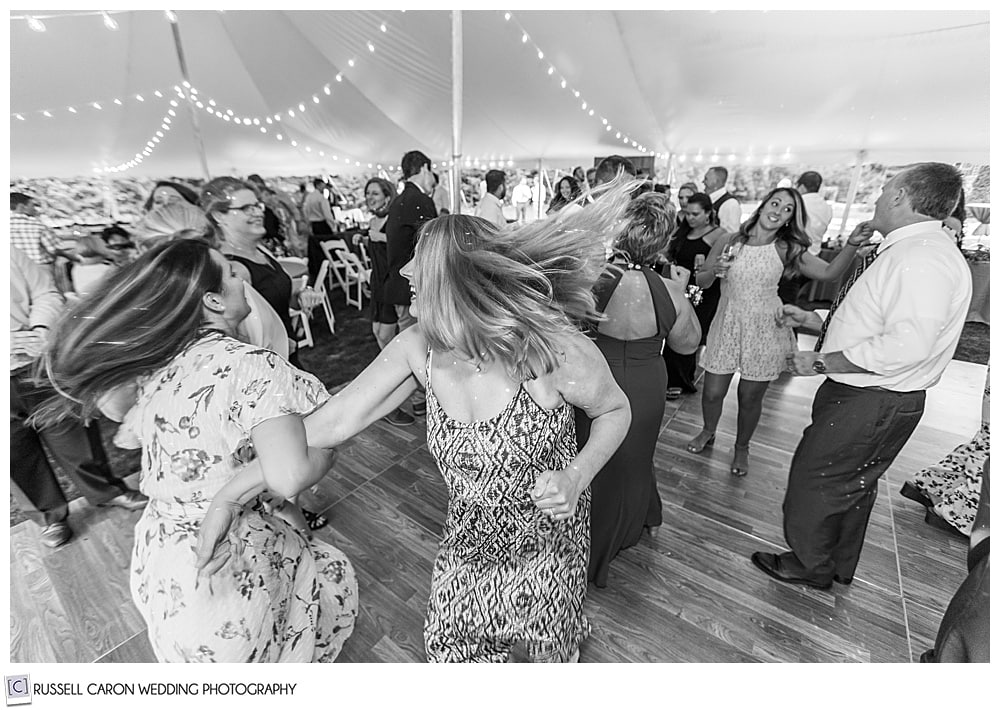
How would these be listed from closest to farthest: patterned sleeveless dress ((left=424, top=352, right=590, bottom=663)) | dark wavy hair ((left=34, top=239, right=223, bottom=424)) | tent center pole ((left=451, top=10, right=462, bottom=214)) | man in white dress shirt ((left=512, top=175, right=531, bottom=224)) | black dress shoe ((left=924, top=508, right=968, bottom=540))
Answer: dark wavy hair ((left=34, top=239, right=223, bottom=424)) < patterned sleeveless dress ((left=424, top=352, right=590, bottom=663)) < man in white dress shirt ((left=512, top=175, right=531, bottom=224)) < tent center pole ((left=451, top=10, right=462, bottom=214)) < black dress shoe ((left=924, top=508, right=968, bottom=540))

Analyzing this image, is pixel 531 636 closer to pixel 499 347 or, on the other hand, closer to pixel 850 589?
pixel 499 347

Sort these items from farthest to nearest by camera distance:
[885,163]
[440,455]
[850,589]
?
[850,589] < [885,163] < [440,455]

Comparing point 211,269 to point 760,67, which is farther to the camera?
point 760,67

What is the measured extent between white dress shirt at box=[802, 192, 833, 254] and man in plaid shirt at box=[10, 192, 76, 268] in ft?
4.01

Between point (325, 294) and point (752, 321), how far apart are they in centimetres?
132

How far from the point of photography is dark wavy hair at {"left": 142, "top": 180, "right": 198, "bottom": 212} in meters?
0.62

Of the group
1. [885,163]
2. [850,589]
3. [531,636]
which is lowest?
[850,589]

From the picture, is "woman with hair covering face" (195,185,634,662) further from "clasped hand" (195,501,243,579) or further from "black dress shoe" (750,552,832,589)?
"black dress shoe" (750,552,832,589)

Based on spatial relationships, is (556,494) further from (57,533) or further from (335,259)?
(57,533)

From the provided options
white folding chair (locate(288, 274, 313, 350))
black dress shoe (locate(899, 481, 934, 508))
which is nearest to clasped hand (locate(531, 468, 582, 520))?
white folding chair (locate(288, 274, 313, 350))
